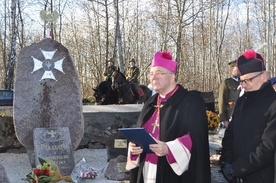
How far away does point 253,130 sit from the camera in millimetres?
2840

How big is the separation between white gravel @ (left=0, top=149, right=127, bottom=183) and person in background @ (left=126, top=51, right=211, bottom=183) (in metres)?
3.25

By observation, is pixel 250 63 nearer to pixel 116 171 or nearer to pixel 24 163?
pixel 116 171

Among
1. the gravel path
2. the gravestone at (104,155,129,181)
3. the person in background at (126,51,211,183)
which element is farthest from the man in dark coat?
the gravestone at (104,155,129,181)

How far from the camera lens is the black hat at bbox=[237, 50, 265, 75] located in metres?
2.91

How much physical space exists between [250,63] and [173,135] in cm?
82

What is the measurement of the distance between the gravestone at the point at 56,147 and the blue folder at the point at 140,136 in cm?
355

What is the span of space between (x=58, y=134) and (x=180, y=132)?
12.8ft

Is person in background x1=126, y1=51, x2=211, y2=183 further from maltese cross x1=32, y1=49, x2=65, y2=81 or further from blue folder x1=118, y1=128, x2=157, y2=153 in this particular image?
maltese cross x1=32, y1=49, x2=65, y2=81

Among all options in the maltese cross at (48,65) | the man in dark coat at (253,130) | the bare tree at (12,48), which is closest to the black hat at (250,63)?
the man in dark coat at (253,130)

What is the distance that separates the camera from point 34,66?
6910 mm

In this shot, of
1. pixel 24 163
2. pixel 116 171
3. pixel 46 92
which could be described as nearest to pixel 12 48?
pixel 24 163

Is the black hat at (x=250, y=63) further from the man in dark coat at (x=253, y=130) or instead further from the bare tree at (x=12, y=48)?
the bare tree at (x=12, y=48)

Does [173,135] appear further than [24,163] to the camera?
No

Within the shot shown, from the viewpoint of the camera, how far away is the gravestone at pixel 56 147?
6172 mm
